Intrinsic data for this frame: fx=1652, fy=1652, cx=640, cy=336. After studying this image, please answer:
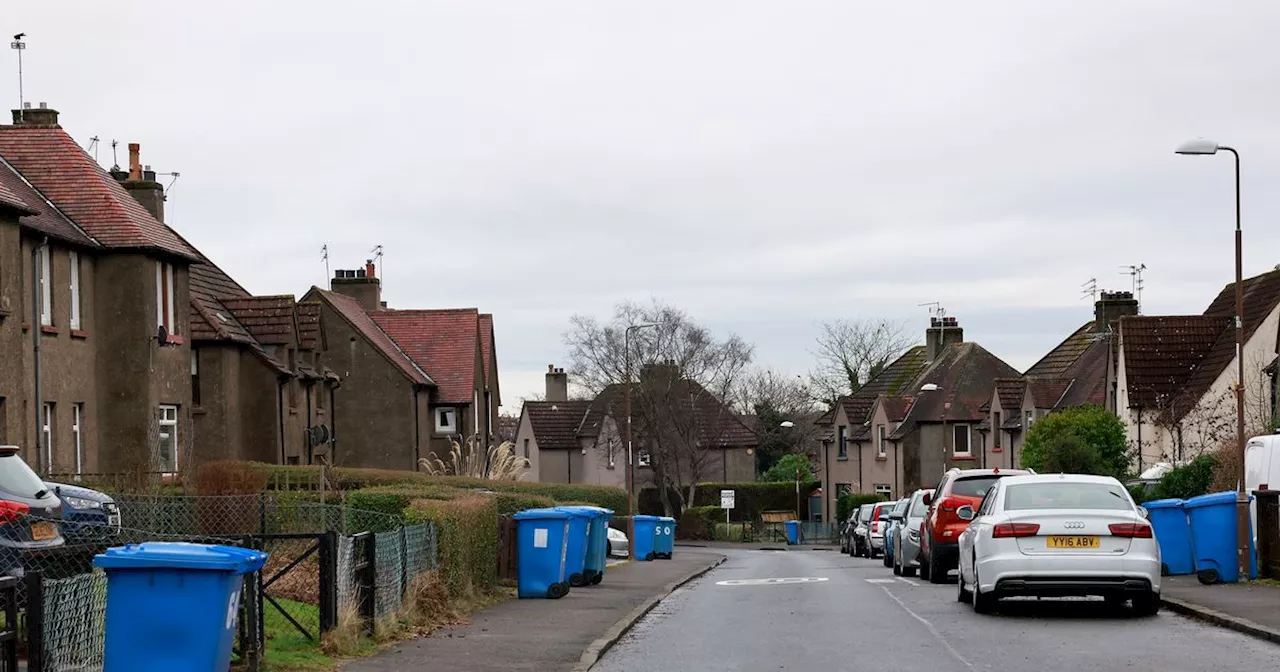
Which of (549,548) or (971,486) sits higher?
(971,486)

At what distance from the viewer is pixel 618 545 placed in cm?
4584

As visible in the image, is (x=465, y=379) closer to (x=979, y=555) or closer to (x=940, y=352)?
(x=940, y=352)

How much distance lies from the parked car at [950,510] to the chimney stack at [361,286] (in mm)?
43328

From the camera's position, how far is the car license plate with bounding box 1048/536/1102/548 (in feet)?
53.5

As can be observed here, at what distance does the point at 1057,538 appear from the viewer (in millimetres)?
16438

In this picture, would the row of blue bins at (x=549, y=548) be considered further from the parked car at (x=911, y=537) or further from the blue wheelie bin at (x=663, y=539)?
the blue wheelie bin at (x=663, y=539)

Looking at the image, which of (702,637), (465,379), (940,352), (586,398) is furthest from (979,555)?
(586,398)

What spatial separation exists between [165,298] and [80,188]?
2.89 m

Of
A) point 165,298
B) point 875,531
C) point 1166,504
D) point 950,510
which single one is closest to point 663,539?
point 875,531

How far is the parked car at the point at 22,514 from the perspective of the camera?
48.3 ft

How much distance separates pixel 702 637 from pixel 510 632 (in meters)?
1.92

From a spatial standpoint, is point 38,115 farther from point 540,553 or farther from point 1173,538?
point 1173,538

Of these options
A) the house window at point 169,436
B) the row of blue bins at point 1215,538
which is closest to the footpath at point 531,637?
the row of blue bins at point 1215,538

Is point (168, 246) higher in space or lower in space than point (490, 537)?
higher
